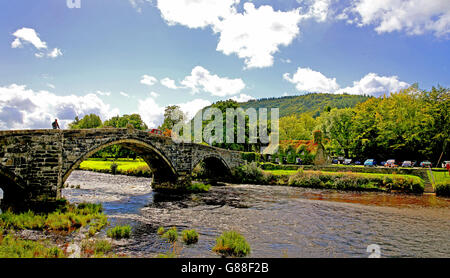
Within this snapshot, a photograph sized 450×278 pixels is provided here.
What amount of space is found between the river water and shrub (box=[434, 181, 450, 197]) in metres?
1.52

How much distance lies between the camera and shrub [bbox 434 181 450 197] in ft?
86.2

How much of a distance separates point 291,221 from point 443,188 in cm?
2004

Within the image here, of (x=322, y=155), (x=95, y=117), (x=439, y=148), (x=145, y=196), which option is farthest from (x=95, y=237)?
(x=95, y=117)

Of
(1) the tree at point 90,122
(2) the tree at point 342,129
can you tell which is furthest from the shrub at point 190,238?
(1) the tree at point 90,122

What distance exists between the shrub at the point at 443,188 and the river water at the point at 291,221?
1.52 metres

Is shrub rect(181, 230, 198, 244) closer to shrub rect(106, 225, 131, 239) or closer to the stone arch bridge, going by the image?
shrub rect(106, 225, 131, 239)

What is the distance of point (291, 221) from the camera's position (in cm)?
1608

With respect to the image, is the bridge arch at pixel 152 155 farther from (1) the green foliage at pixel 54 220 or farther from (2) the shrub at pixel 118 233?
(2) the shrub at pixel 118 233

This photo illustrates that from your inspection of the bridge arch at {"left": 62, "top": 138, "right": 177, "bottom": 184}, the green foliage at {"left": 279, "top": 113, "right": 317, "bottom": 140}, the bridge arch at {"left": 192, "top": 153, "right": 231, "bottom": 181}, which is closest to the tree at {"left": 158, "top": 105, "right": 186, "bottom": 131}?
the green foliage at {"left": 279, "top": 113, "right": 317, "bottom": 140}

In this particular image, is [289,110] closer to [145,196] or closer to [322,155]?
[322,155]

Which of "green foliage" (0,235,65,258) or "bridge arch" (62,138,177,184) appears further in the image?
"bridge arch" (62,138,177,184)

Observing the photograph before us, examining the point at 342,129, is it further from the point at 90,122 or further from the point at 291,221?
the point at 90,122

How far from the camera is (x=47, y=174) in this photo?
15914 mm
